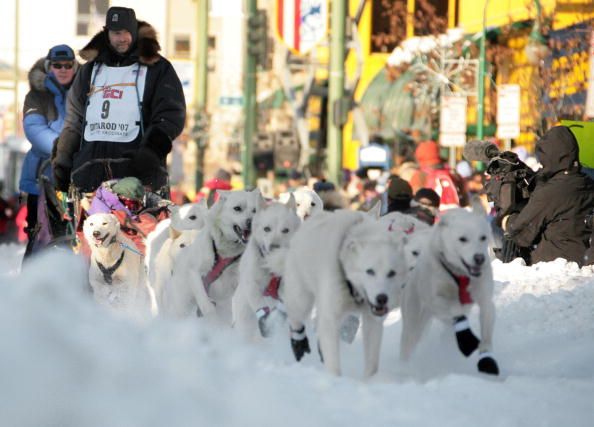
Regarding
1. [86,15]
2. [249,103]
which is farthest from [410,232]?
[86,15]

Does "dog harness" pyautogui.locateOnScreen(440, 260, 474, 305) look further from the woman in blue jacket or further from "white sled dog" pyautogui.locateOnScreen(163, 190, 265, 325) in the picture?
the woman in blue jacket

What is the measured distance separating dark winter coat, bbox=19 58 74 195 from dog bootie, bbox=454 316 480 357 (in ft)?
15.8

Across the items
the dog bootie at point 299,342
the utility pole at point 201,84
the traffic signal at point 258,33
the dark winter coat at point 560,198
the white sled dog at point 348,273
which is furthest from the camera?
the utility pole at point 201,84

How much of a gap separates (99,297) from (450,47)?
27100mm

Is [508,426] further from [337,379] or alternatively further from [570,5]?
[570,5]

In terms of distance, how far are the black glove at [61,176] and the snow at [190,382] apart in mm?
2940

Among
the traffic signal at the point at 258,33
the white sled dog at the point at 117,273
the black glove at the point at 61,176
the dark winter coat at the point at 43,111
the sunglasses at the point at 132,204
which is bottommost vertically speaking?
the white sled dog at the point at 117,273

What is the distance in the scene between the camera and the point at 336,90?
21.1 metres

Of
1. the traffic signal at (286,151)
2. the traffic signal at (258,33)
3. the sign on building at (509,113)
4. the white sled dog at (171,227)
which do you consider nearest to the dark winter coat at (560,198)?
the white sled dog at (171,227)

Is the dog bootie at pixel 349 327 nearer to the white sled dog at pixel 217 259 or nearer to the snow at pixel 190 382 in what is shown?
the snow at pixel 190 382

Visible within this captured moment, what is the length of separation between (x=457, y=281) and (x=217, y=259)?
6.56 ft

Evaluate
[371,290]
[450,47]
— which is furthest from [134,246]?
[450,47]

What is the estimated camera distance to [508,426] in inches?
200

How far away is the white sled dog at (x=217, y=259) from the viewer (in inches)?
319
